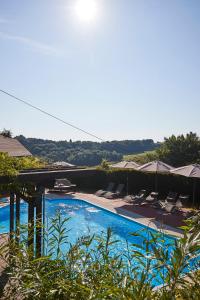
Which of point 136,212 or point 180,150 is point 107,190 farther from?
point 180,150

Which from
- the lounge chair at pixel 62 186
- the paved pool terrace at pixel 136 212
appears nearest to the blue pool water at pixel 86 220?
the paved pool terrace at pixel 136 212

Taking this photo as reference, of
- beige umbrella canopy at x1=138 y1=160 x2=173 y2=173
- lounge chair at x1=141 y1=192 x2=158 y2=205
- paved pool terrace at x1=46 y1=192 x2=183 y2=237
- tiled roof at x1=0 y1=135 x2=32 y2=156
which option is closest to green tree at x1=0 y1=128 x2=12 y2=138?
tiled roof at x1=0 y1=135 x2=32 y2=156

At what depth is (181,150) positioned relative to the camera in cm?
3634

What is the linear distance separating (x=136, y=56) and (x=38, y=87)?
245 inches

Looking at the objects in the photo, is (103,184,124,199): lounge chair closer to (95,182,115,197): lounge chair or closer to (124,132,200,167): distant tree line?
(95,182,115,197): lounge chair

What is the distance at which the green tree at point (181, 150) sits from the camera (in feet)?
117

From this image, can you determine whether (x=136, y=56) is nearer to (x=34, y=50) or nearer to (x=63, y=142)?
(x=34, y=50)

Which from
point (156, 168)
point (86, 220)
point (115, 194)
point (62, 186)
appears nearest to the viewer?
point (86, 220)

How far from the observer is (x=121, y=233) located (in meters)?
12.7

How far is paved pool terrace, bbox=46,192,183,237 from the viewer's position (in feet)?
40.6

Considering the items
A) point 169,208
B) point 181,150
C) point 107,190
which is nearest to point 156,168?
point 169,208

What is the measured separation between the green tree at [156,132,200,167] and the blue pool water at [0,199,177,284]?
21.8 m

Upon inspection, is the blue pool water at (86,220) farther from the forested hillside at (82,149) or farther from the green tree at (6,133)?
the forested hillside at (82,149)

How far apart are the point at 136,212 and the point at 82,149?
58.4 meters
